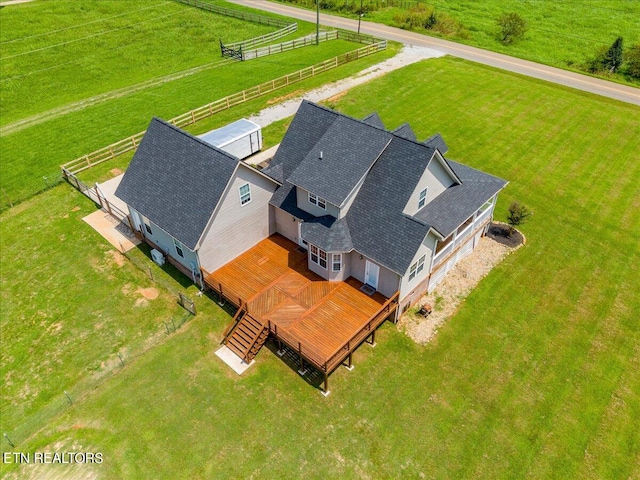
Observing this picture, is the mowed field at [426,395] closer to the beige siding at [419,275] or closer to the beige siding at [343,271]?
the beige siding at [419,275]

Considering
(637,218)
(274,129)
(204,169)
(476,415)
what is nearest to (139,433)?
(204,169)

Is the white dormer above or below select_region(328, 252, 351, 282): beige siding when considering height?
above

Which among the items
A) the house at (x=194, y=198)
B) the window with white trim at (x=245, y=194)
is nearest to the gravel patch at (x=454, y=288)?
the house at (x=194, y=198)

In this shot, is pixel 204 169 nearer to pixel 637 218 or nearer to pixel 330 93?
pixel 330 93

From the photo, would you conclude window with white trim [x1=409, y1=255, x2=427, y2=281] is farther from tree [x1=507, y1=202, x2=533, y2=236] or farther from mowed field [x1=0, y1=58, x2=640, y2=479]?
tree [x1=507, y1=202, x2=533, y2=236]

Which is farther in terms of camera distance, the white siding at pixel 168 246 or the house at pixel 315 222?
the white siding at pixel 168 246

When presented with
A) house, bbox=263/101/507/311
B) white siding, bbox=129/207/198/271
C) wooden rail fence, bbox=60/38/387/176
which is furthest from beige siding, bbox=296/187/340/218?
wooden rail fence, bbox=60/38/387/176

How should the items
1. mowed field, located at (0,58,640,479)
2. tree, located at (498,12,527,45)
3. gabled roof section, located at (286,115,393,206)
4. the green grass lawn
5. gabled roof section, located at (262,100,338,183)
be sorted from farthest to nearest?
tree, located at (498,12,527,45), the green grass lawn, gabled roof section, located at (262,100,338,183), gabled roof section, located at (286,115,393,206), mowed field, located at (0,58,640,479)
